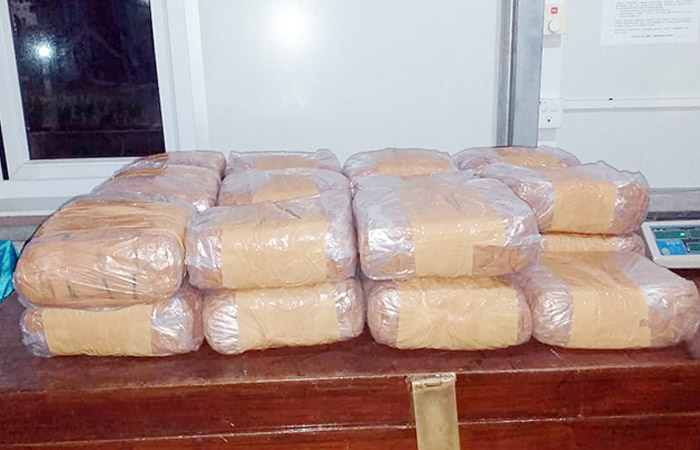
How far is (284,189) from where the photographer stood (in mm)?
1170

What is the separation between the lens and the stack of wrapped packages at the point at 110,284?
940 mm

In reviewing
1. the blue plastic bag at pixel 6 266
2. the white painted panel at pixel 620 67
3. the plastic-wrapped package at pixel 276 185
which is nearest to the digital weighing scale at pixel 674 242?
the white painted panel at pixel 620 67

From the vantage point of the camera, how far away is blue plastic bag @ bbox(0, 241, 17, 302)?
151 cm

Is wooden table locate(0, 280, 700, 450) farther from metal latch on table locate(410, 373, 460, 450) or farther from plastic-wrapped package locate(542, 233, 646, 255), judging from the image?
plastic-wrapped package locate(542, 233, 646, 255)

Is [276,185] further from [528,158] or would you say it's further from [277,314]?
[528,158]

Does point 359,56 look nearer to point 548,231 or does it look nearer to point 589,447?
point 548,231

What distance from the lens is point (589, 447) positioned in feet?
3.33

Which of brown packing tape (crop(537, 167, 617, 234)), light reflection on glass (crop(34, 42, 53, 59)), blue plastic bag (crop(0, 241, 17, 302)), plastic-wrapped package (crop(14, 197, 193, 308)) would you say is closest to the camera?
plastic-wrapped package (crop(14, 197, 193, 308))

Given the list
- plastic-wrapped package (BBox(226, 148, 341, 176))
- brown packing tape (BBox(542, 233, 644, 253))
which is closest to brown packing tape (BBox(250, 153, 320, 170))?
plastic-wrapped package (BBox(226, 148, 341, 176))

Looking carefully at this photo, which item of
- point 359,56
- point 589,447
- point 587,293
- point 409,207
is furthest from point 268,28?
point 589,447

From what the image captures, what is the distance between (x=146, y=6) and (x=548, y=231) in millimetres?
1222

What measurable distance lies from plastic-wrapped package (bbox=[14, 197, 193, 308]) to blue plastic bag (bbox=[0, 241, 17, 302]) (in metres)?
0.63

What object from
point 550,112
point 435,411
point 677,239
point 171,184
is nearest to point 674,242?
point 677,239

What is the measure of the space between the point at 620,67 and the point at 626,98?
9 cm
